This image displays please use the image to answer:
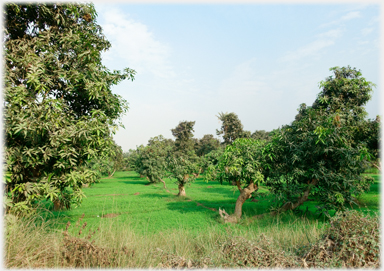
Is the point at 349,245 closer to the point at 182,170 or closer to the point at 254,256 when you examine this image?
the point at 254,256

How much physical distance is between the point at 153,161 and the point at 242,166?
18654mm

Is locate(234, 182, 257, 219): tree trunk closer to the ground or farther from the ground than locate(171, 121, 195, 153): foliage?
closer to the ground

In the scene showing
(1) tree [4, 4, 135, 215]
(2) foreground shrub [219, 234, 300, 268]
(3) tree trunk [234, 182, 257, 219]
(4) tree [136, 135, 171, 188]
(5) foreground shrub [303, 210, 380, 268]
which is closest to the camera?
(5) foreground shrub [303, 210, 380, 268]

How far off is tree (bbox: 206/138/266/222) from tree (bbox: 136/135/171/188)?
16629 millimetres

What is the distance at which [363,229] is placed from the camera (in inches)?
134

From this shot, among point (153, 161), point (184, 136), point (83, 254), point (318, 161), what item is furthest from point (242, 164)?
point (184, 136)

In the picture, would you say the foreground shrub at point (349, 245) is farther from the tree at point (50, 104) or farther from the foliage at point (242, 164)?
the foliage at point (242, 164)

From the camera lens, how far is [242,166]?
9047mm

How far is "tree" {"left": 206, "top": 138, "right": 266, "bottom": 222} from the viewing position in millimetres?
8664

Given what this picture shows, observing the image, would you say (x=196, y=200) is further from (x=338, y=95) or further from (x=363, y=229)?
(x=363, y=229)

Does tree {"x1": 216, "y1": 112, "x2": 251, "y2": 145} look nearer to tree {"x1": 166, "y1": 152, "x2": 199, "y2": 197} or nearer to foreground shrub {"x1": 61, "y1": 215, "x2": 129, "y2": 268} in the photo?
tree {"x1": 166, "y1": 152, "x2": 199, "y2": 197}

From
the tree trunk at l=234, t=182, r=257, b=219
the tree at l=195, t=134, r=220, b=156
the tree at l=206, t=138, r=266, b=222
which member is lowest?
the tree trunk at l=234, t=182, r=257, b=219

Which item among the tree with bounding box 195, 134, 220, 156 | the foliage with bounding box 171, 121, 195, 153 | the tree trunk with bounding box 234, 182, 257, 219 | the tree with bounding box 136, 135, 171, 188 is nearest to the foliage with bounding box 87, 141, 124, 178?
the tree with bounding box 136, 135, 171, 188

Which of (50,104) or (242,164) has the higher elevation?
(50,104)
